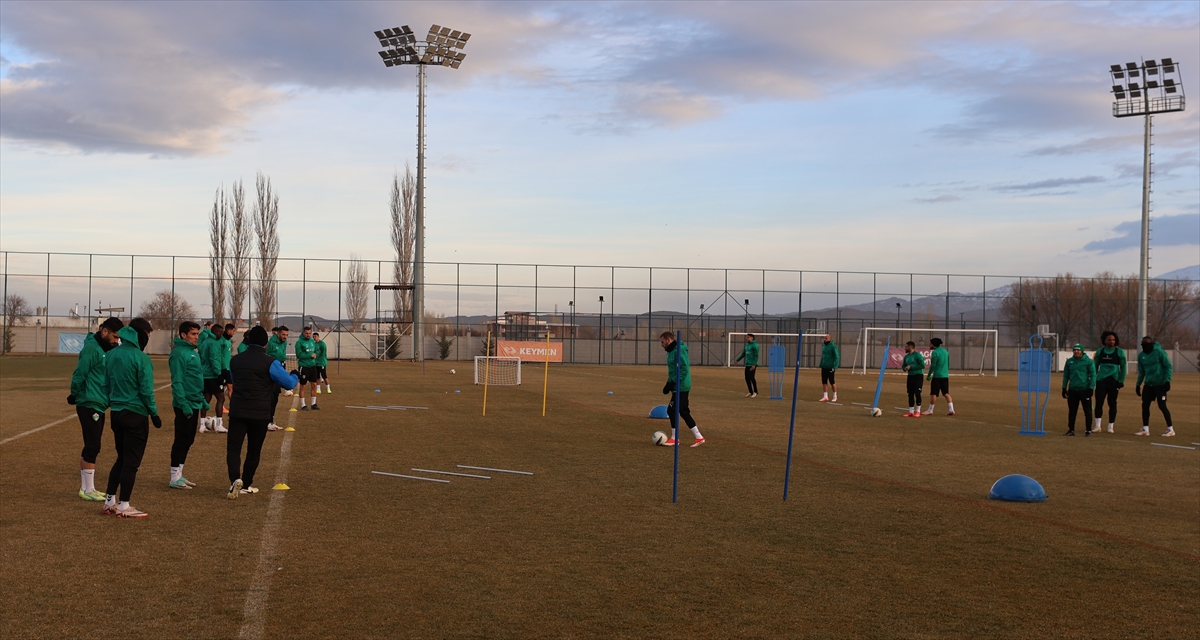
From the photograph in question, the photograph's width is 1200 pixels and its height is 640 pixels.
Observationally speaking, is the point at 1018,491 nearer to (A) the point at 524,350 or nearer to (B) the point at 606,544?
(B) the point at 606,544

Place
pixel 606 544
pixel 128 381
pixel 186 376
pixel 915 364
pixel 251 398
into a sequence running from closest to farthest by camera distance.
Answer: pixel 606 544, pixel 128 381, pixel 251 398, pixel 186 376, pixel 915 364

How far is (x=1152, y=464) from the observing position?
14.9 meters

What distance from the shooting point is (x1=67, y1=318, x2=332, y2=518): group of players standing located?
9.52 m

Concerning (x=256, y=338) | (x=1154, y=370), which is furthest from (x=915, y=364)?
(x=256, y=338)

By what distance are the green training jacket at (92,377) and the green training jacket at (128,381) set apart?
0.33m

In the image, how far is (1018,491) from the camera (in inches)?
440

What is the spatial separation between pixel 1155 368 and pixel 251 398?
52.8ft

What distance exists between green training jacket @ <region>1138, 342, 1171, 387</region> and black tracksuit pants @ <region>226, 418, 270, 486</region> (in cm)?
1583

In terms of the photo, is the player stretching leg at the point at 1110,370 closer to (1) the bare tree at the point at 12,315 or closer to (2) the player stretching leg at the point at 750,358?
(2) the player stretching leg at the point at 750,358

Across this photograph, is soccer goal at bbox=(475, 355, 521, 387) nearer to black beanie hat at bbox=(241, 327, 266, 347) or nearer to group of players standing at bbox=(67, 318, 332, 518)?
group of players standing at bbox=(67, 318, 332, 518)

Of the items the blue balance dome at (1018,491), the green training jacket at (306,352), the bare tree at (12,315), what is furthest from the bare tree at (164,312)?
the blue balance dome at (1018,491)

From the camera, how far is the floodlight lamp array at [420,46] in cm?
5700

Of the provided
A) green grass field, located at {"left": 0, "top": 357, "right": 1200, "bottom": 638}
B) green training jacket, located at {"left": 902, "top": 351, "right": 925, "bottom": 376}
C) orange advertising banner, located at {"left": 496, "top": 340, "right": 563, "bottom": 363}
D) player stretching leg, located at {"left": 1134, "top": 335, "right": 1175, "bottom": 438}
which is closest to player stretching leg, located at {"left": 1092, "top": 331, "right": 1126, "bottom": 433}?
player stretching leg, located at {"left": 1134, "top": 335, "right": 1175, "bottom": 438}

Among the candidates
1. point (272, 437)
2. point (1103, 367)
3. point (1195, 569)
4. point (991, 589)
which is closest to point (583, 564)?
point (991, 589)
